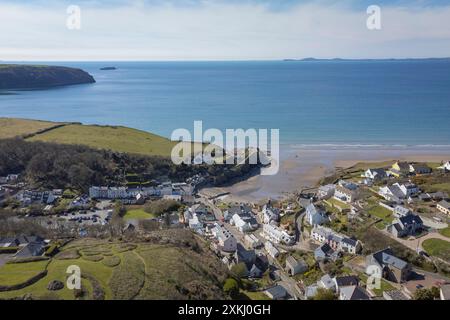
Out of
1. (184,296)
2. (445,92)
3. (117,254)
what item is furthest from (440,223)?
(445,92)

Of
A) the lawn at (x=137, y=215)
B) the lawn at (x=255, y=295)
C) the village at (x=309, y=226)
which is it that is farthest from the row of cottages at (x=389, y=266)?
the lawn at (x=137, y=215)

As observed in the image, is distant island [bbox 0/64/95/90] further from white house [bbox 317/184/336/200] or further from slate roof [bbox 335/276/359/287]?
slate roof [bbox 335/276/359/287]

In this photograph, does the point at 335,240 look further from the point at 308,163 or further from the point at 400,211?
the point at 308,163

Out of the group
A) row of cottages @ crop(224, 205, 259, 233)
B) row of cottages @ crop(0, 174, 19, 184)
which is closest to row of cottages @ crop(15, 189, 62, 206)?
row of cottages @ crop(0, 174, 19, 184)

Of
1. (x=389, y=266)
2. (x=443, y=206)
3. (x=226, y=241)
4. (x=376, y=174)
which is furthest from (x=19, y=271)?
(x=376, y=174)

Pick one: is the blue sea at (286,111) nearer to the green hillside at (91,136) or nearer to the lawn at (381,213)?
the green hillside at (91,136)
